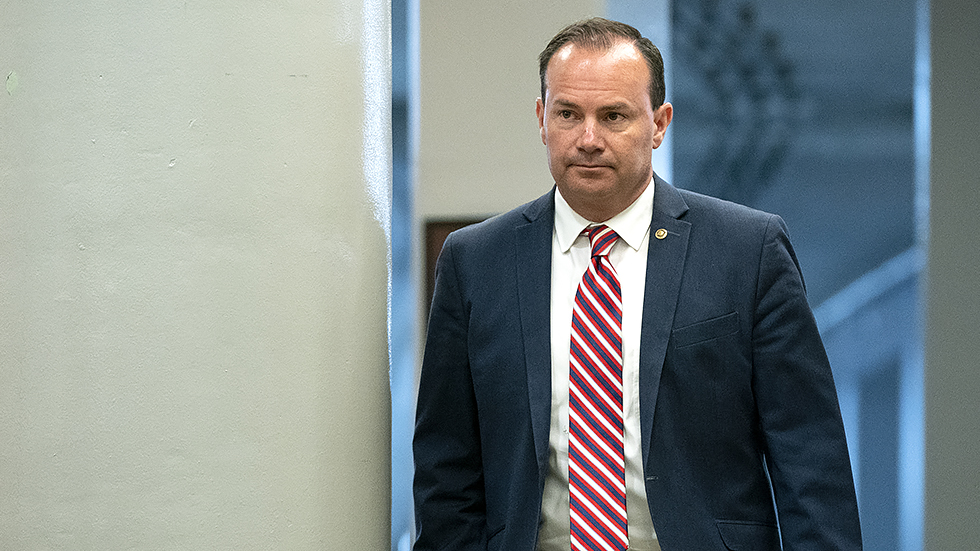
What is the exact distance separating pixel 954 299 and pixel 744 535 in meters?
2.57

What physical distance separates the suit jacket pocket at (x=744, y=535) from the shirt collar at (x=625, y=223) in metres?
0.49

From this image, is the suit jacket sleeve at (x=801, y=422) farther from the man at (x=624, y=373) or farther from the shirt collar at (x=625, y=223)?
the shirt collar at (x=625, y=223)

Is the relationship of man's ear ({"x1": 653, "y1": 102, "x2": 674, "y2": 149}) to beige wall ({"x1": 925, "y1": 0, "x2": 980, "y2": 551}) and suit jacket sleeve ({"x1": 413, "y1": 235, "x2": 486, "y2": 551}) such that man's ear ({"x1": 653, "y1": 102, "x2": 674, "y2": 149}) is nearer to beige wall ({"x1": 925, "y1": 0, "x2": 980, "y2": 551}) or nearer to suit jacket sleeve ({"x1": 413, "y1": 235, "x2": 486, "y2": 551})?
suit jacket sleeve ({"x1": 413, "y1": 235, "x2": 486, "y2": 551})

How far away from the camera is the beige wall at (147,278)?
4.60 feet

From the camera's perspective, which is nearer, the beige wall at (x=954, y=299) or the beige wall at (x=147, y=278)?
the beige wall at (x=147, y=278)

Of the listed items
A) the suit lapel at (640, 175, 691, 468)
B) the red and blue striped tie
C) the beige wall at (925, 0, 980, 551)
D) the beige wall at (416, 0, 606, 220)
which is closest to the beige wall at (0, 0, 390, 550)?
the red and blue striped tie

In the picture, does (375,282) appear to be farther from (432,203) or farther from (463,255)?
(432,203)

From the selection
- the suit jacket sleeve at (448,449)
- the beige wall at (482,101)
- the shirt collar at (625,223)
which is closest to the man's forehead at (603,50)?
the shirt collar at (625,223)

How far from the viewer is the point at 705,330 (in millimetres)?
1658

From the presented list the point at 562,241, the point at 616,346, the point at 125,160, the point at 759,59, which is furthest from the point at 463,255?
the point at 759,59

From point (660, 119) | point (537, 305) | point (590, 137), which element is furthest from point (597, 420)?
point (660, 119)

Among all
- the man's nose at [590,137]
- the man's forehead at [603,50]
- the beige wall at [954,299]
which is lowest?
the beige wall at [954,299]

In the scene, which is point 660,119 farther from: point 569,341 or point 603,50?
point 569,341

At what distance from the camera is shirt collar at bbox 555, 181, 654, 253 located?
5.79 ft
